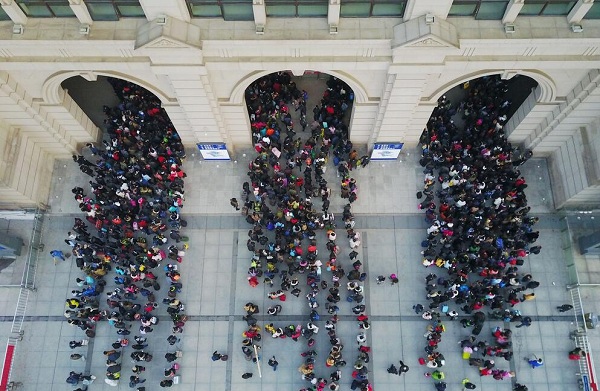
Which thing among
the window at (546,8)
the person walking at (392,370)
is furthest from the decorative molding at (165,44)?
the person walking at (392,370)

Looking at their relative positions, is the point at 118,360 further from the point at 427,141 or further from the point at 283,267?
the point at 427,141

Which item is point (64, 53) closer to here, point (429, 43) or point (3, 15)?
point (3, 15)

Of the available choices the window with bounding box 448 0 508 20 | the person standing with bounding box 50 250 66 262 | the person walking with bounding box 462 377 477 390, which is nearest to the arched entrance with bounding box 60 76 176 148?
the person standing with bounding box 50 250 66 262

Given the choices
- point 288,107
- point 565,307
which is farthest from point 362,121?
point 565,307

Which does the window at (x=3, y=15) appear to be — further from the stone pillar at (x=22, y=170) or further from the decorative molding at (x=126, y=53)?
the stone pillar at (x=22, y=170)

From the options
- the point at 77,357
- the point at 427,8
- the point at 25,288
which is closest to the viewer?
the point at 427,8

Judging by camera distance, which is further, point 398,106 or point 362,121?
point 362,121
